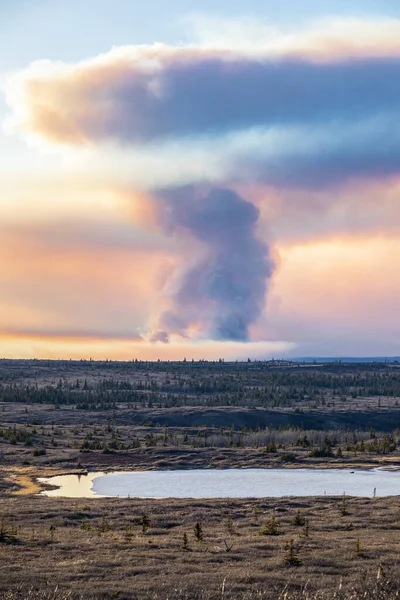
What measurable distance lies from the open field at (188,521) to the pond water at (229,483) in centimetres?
265

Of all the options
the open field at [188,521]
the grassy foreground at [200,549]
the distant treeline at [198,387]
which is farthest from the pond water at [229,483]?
the distant treeline at [198,387]

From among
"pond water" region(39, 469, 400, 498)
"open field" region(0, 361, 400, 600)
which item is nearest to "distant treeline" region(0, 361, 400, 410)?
"open field" region(0, 361, 400, 600)

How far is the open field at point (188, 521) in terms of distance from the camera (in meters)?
20.5

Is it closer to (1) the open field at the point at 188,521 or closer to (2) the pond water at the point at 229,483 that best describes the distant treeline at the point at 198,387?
(1) the open field at the point at 188,521

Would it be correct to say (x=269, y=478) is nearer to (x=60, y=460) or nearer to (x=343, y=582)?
(x=60, y=460)

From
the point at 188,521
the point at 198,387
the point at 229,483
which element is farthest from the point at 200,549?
the point at 198,387

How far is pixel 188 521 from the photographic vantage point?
3195 centimetres

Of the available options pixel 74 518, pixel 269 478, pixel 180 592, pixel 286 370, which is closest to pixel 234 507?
pixel 74 518

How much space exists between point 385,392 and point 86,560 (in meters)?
120

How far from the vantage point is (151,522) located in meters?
31.2

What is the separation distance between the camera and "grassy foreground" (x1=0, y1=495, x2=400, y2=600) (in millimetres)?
19891

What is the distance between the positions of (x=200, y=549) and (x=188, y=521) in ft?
23.4

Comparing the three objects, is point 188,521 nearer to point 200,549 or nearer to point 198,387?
point 200,549

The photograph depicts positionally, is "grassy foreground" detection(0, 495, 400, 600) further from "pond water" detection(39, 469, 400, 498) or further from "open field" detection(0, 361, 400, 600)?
"pond water" detection(39, 469, 400, 498)
